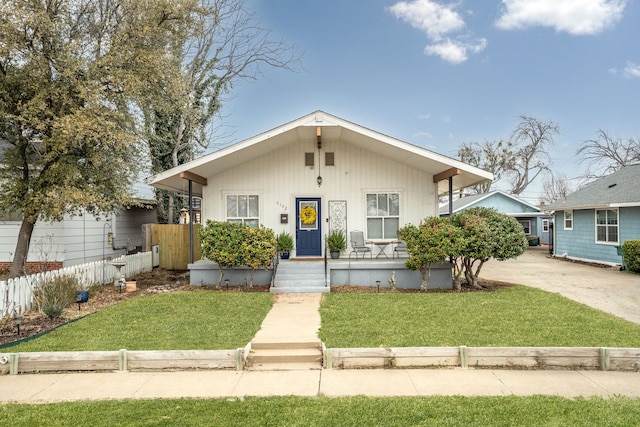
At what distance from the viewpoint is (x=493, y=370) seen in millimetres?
4969

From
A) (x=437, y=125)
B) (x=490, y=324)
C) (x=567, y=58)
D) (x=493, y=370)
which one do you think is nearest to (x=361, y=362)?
(x=493, y=370)

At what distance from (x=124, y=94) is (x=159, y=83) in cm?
107

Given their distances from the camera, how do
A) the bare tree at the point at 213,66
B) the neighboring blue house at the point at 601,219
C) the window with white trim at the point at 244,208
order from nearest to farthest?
the window with white trim at the point at 244,208 → the neighboring blue house at the point at 601,219 → the bare tree at the point at 213,66

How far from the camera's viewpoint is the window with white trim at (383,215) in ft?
40.3

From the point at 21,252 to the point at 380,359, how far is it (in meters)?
9.25

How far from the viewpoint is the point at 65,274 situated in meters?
9.00

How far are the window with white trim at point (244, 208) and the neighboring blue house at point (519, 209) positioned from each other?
1913 centimetres

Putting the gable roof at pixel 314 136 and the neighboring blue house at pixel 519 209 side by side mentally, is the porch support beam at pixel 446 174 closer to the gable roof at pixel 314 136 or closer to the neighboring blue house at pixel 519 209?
the gable roof at pixel 314 136

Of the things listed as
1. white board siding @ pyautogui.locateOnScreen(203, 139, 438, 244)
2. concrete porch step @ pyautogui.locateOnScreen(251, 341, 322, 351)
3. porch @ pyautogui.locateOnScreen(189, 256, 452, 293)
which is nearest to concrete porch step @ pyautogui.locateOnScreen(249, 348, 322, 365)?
concrete porch step @ pyautogui.locateOnScreen(251, 341, 322, 351)

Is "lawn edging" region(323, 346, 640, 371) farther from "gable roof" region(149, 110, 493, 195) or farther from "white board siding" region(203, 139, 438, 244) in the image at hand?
"white board siding" region(203, 139, 438, 244)

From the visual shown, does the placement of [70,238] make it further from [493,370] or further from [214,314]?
[493,370]

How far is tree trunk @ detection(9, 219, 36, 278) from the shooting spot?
31.0ft

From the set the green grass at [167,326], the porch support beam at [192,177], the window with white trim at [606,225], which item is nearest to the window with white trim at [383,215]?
the green grass at [167,326]

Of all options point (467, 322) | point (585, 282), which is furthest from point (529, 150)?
point (467, 322)
